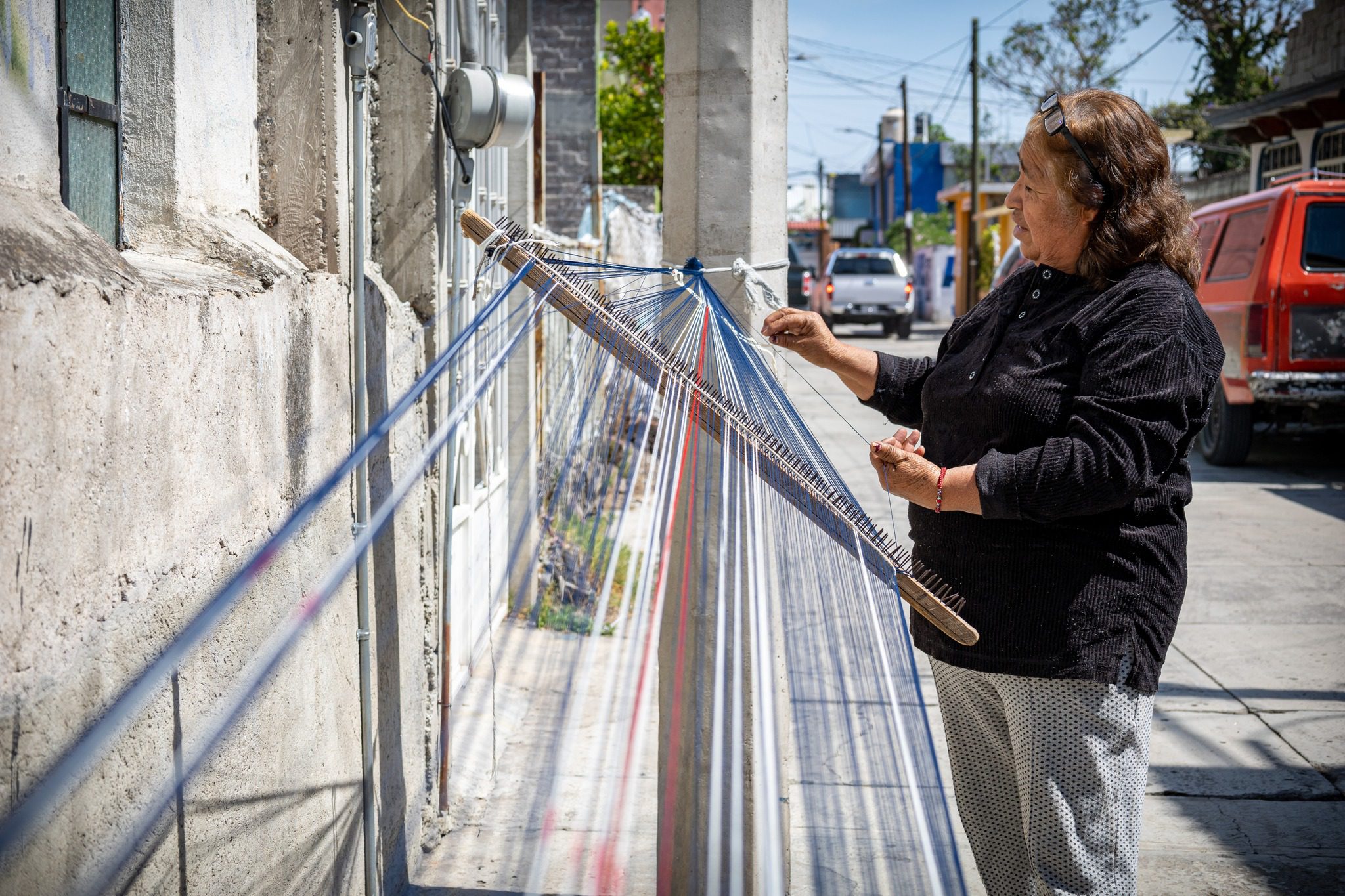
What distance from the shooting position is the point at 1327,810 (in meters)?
3.37

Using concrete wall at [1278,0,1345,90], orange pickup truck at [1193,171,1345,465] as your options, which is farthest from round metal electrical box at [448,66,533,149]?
concrete wall at [1278,0,1345,90]

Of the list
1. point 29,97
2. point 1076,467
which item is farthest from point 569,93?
point 1076,467

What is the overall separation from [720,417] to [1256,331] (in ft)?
24.1

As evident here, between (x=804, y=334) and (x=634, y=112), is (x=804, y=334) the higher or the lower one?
the lower one

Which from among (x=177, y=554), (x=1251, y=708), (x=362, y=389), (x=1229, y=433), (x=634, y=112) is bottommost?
(x=1251, y=708)

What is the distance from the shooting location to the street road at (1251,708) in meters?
3.09

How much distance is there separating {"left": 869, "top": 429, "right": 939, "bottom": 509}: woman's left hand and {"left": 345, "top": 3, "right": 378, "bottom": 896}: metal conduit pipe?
1057mm

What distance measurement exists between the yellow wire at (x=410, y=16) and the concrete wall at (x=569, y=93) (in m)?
7.67

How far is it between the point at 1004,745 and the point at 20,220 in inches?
67.8

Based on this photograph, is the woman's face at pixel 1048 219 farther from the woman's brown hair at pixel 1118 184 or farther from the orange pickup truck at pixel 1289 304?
the orange pickup truck at pixel 1289 304

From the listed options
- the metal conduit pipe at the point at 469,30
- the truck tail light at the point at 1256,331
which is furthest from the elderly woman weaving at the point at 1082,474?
the truck tail light at the point at 1256,331

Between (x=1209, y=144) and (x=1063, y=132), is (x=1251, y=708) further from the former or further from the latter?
(x=1209, y=144)

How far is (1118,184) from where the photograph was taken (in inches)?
73.9

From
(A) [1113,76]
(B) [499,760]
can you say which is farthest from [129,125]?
(A) [1113,76]
